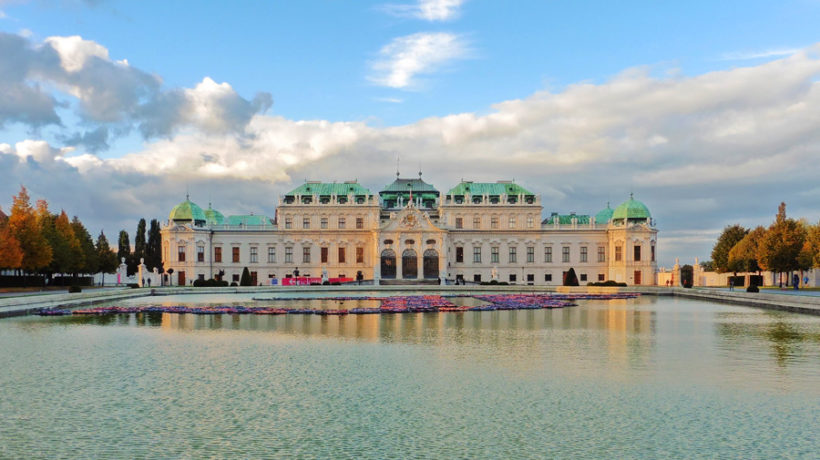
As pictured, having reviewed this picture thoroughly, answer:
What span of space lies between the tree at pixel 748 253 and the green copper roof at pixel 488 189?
28727mm

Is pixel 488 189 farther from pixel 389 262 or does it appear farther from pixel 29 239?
pixel 29 239

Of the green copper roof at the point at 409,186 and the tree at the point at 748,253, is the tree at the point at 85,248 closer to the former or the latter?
the green copper roof at the point at 409,186

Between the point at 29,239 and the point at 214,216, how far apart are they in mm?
43562

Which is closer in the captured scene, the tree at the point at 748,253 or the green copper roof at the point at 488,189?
the tree at the point at 748,253

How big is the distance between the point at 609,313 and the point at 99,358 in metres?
29.2

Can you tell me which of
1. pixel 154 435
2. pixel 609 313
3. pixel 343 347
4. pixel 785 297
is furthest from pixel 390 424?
pixel 785 297

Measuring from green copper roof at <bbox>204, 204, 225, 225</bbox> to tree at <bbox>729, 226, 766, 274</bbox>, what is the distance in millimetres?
73303

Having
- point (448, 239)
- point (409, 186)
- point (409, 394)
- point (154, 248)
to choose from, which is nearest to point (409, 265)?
point (448, 239)

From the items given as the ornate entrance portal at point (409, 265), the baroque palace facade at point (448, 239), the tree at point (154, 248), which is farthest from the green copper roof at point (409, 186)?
the tree at point (154, 248)

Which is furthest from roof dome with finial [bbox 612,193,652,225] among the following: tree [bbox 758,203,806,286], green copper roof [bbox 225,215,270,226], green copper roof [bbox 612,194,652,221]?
green copper roof [bbox 225,215,270,226]

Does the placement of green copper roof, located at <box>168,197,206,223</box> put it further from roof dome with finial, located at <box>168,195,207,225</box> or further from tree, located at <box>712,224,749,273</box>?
tree, located at <box>712,224,749,273</box>

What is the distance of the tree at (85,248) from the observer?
9251 centimetres

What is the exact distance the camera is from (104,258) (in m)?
109

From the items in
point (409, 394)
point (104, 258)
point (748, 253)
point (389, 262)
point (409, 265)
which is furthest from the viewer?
point (104, 258)
